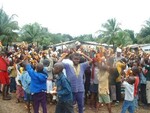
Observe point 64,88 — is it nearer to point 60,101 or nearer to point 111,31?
point 60,101

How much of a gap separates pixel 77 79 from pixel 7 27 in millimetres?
32315

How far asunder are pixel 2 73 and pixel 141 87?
4691 mm

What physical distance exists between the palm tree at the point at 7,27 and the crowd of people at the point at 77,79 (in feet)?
87.0

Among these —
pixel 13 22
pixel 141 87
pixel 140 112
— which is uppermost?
pixel 13 22

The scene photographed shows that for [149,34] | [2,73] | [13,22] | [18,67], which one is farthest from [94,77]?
[149,34]

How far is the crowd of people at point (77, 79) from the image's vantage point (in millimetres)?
7531

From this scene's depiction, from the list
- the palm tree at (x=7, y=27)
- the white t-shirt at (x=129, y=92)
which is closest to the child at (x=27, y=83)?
the white t-shirt at (x=129, y=92)

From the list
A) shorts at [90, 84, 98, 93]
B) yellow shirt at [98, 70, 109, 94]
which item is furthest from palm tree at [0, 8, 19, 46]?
yellow shirt at [98, 70, 109, 94]

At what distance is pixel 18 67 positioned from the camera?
10383 mm

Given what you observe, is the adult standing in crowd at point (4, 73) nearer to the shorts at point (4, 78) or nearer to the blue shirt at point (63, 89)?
the shorts at point (4, 78)

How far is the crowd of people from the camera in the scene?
24.7 feet

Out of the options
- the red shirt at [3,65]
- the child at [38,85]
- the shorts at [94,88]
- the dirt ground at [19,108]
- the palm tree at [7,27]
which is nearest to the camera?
the child at [38,85]

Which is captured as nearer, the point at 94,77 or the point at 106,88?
the point at 106,88

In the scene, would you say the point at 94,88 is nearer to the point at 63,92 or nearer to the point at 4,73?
the point at 4,73
